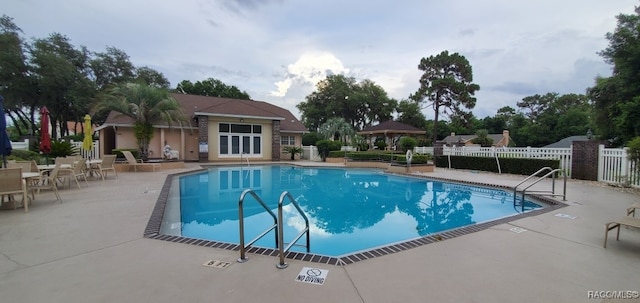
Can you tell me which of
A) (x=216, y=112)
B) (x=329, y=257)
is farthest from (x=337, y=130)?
(x=329, y=257)

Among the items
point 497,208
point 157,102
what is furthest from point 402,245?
point 157,102

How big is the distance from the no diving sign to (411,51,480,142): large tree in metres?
23.1

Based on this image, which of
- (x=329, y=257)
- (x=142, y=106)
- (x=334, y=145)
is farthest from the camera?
(x=334, y=145)

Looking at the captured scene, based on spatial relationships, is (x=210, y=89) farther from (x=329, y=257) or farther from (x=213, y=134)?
(x=329, y=257)

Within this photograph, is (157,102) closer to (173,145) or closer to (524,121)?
(173,145)

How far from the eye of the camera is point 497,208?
274 inches

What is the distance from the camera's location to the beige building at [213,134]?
1770cm

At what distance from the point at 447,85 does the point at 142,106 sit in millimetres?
22245

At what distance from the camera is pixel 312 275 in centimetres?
267

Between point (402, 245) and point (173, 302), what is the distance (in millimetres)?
2525

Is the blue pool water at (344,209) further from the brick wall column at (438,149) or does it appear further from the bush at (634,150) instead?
the brick wall column at (438,149)

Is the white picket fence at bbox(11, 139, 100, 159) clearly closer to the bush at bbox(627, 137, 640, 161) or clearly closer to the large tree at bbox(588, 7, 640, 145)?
the bush at bbox(627, 137, 640, 161)

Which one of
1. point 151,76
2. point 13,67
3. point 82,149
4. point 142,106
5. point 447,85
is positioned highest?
point 151,76

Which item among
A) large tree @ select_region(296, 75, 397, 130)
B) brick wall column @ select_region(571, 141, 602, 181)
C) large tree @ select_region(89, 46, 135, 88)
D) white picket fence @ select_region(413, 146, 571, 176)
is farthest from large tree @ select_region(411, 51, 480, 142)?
large tree @ select_region(89, 46, 135, 88)
